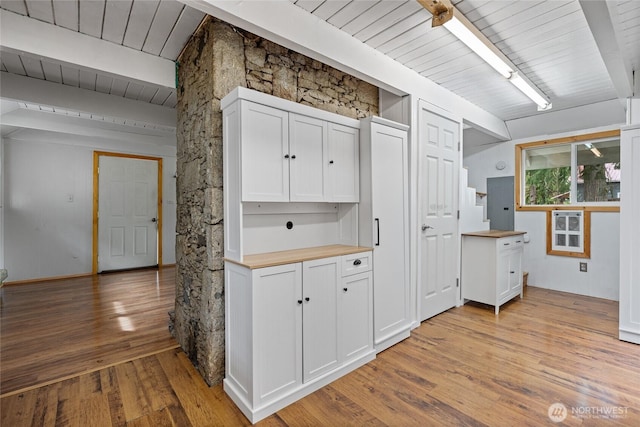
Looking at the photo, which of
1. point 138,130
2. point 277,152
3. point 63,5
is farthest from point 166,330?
point 138,130

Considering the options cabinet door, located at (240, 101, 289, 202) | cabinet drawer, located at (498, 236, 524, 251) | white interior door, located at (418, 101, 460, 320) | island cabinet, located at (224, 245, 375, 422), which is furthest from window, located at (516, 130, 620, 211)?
cabinet door, located at (240, 101, 289, 202)

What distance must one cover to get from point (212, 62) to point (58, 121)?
3.98 meters

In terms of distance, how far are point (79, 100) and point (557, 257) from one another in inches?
256

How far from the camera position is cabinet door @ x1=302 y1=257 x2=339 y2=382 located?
1981 mm

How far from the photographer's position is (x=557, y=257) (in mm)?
4391

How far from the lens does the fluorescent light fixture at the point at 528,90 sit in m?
2.95

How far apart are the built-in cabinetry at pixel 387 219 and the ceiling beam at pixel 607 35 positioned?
1.36 meters

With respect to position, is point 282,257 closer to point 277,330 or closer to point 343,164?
point 277,330

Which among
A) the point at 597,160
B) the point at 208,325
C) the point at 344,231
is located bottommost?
the point at 208,325

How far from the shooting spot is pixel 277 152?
6.64ft

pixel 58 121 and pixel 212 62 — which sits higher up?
pixel 58 121

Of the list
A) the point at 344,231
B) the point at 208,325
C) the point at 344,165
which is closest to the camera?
the point at 208,325

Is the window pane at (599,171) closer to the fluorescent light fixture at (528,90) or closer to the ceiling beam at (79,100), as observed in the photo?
the fluorescent light fixture at (528,90)

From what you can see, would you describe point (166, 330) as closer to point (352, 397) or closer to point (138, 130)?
point (352, 397)
